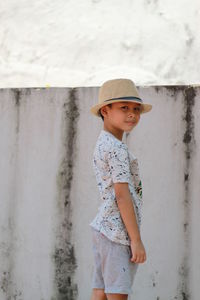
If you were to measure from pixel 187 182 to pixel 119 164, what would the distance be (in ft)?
4.01

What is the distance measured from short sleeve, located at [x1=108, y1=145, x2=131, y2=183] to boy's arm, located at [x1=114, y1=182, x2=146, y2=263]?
0.03 metres

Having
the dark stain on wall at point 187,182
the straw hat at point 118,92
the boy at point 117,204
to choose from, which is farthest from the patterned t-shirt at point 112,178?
the dark stain on wall at point 187,182

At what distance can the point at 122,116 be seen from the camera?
2.96 metres

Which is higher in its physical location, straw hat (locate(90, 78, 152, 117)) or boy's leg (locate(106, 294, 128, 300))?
straw hat (locate(90, 78, 152, 117))

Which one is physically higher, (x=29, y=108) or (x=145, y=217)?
(x=29, y=108)

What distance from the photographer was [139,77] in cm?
578

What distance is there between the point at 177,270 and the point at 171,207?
394mm

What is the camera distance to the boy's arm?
2777 millimetres

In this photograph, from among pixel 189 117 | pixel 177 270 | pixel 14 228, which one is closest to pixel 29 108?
pixel 14 228

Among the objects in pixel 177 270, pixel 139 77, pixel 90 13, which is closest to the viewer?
pixel 177 270

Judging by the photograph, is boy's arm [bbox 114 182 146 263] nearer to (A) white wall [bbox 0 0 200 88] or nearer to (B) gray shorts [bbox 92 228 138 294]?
(B) gray shorts [bbox 92 228 138 294]

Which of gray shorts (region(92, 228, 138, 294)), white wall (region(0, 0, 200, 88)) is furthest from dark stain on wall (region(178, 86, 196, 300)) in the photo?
white wall (region(0, 0, 200, 88))

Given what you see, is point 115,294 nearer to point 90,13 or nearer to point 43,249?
point 43,249

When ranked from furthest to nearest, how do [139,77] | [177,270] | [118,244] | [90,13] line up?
1. [90,13]
2. [139,77]
3. [177,270]
4. [118,244]
